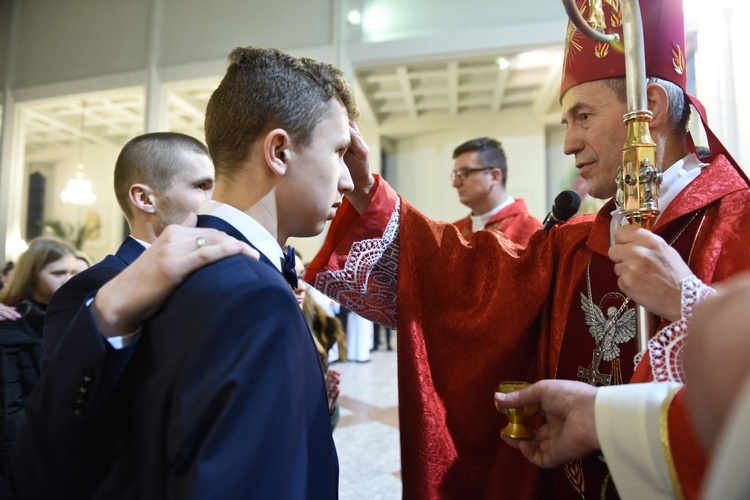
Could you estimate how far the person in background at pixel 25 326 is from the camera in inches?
77.9

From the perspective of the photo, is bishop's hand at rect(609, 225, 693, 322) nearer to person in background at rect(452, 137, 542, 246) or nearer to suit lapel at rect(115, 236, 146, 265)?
Result: suit lapel at rect(115, 236, 146, 265)

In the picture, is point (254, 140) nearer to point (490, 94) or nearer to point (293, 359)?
point (293, 359)

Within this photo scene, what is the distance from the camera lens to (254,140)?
1100 mm

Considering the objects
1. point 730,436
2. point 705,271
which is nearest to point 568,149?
point 705,271

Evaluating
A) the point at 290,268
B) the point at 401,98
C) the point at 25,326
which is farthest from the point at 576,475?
the point at 401,98

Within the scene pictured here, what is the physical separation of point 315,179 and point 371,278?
520mm

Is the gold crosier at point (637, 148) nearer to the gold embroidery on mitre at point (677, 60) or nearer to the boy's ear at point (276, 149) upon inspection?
the gold embroidery on mitre at point (677, 60)

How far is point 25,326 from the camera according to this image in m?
2.42

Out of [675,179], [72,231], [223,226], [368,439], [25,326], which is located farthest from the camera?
[72,231]

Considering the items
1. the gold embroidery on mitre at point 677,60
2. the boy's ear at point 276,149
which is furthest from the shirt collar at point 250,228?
the gold embroidery on mitre at point 677,60

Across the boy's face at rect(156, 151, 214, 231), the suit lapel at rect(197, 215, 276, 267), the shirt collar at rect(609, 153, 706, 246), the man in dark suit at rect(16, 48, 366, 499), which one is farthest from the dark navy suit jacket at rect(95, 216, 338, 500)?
the boy's face at rect(156, 151, 214, 231)

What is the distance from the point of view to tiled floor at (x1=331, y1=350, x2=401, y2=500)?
3.01m

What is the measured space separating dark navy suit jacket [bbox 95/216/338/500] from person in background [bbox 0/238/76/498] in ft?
3.13

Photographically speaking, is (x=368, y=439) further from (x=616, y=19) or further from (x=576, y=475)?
(x=616, y=19)
